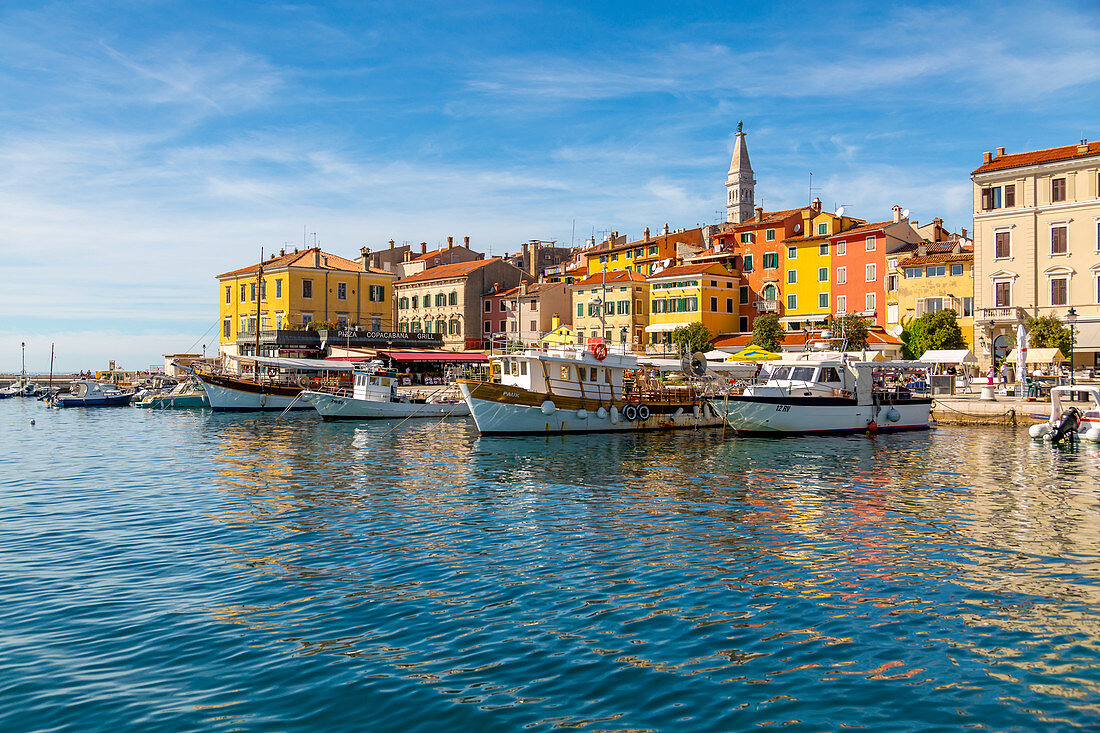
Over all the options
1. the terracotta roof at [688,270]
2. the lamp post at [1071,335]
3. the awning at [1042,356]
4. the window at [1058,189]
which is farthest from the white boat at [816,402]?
the terracotta roof at [688,270]

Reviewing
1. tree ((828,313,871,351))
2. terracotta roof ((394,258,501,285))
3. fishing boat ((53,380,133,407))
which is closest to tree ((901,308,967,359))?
tree ((828,313,871,351))

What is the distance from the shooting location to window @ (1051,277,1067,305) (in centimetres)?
5453

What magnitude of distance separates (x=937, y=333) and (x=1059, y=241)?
957 centimetres

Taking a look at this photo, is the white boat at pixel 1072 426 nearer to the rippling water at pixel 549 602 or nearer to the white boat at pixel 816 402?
the white boat at pixel 816 402

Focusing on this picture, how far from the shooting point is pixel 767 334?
64.2 meters

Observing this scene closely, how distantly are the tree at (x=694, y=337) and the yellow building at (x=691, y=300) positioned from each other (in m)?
1.54

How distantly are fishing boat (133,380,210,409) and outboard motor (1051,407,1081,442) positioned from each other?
54.1 meters

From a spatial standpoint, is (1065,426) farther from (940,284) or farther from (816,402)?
(940,284)

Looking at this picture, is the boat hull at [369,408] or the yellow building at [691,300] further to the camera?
the yellow building at [691,300]

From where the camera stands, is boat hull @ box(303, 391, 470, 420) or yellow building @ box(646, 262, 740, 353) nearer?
boat hull @ box(303, 391, 470, 420)

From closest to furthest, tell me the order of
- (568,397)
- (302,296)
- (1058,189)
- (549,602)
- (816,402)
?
(549,602) < (816,402) < (568,397) < (1058,189) < (302,296)

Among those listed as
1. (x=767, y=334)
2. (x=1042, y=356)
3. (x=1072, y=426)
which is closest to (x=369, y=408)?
(x=767, y=334)

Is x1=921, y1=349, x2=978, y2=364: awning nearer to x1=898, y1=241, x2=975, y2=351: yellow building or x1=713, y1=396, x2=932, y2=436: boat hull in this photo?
x1=898, y1=241, x2=975, y2=351: yellow building

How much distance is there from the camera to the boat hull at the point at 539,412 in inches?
1441
